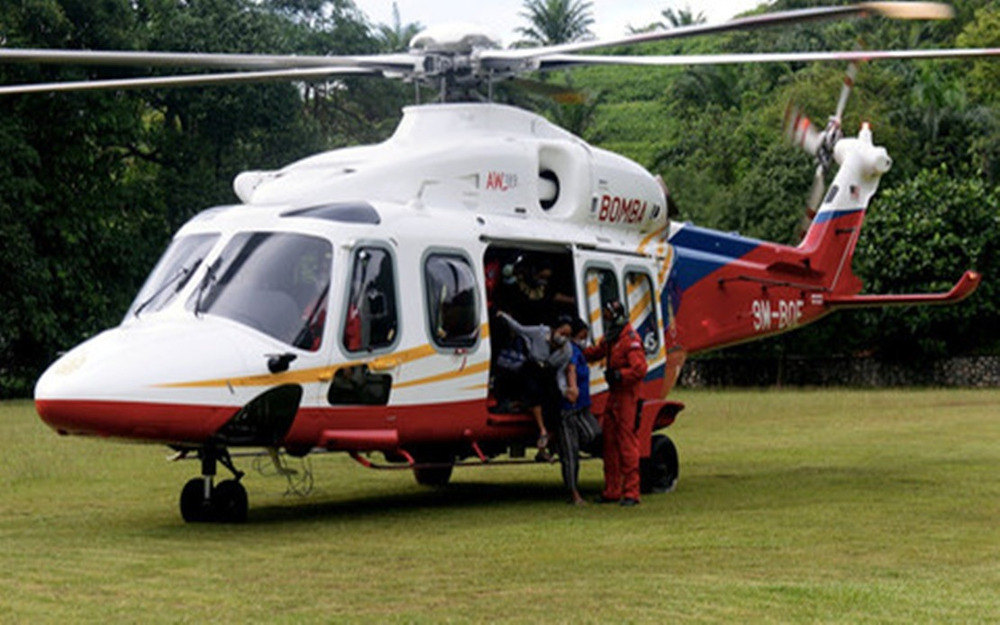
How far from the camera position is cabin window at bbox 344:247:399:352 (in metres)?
12.9

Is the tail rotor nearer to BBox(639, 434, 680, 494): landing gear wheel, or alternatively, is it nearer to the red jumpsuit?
BBox(639, 434, 680, 494): landing gear wheel

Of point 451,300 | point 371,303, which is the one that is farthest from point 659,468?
point 371,303

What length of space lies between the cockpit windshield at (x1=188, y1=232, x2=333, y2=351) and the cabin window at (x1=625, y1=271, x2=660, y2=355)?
13.4ft

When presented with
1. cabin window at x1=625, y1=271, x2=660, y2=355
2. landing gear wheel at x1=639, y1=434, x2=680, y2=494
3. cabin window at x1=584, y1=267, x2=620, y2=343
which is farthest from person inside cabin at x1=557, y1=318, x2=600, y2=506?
cabin window at x1=625, y1=271, x2=660, y2=355

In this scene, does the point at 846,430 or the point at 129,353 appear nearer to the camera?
the point at 129,353

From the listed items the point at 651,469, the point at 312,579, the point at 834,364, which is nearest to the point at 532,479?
the point at 651,469

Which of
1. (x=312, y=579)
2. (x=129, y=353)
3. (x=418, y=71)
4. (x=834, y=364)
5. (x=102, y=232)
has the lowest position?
(x=834, y=364)

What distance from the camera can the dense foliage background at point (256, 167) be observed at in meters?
41.2

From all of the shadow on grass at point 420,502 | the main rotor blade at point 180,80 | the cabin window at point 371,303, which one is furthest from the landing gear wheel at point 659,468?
the main rotor blade at point 180,80

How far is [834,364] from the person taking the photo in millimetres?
43375

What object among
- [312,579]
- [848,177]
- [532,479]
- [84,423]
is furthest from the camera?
[848,177]

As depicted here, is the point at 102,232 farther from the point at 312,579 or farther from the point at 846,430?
the point at 312,579

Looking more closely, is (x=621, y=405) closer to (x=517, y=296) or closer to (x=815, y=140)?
(x=517, y=296)

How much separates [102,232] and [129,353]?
32.8m
